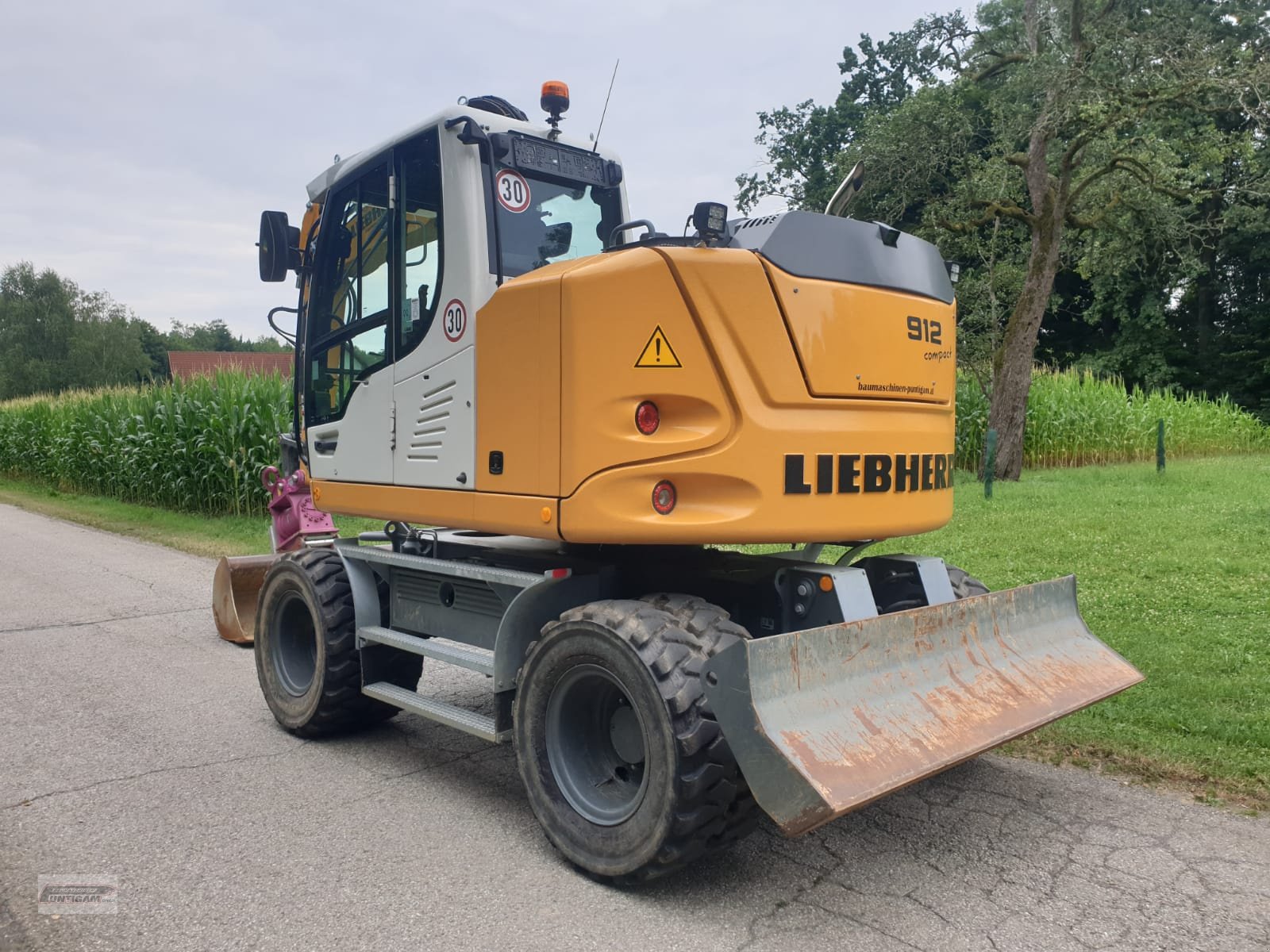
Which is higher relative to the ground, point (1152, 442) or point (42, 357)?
point (42, 357)

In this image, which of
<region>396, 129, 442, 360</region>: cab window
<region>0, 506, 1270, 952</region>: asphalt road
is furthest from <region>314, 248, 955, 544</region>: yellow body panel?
<region>0, 506, 1270, 952</region>: asphalt road

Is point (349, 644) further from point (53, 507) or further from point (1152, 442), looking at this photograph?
point (1152, 442)

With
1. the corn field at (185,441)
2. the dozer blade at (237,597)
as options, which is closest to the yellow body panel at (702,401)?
the dozer blade at (237,597)

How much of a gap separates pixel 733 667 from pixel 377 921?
142cm

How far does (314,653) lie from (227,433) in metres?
10.9

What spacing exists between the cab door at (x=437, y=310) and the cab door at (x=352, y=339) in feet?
0.53

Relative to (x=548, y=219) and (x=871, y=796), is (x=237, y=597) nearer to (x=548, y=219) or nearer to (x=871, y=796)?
(x=548, y=219)

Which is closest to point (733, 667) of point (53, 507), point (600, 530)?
point (600, 530)

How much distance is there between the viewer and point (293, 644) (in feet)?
18.5

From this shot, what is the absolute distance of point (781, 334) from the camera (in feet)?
12.0

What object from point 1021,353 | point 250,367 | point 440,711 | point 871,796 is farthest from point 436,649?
point 1021,353

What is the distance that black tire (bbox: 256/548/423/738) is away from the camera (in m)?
5.11

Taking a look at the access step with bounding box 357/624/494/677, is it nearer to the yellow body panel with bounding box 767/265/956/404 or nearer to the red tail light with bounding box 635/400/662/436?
the red tail light with bounding box 635/400/662/436

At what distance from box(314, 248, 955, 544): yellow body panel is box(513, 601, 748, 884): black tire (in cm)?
38
